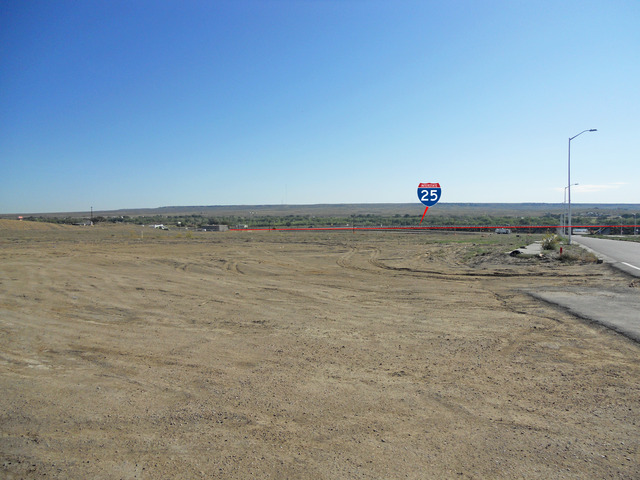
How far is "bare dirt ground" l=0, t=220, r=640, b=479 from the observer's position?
451 centimetres

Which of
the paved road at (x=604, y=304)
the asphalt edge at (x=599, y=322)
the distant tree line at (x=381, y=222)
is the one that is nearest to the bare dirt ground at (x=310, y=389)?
the asphalt edge at (x=599, y=322)

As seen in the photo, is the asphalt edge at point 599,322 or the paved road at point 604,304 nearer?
the asphalt edge at point 599,322

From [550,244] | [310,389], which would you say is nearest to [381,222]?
[550,244]

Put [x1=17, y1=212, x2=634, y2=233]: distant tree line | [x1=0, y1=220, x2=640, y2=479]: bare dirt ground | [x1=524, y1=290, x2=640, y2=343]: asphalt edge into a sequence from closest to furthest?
[x1=0, y1=220, x2=640, y2=479]: bare dirt ground
[x1=524, y1=290, x2=640, y2=343]: asphalt edge
[x1=17, y1=212, x2=634, y2=233]: distant tree line

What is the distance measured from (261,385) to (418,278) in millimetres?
13386

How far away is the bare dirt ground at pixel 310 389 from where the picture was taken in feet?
14.8

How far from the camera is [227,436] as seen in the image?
497 cm

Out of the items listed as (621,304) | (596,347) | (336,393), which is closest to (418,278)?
(621,304)

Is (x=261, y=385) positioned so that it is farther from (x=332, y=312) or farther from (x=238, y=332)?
(x=332, y=312)

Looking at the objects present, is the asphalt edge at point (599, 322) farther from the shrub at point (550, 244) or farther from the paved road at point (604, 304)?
the shrub at point (550, 244)

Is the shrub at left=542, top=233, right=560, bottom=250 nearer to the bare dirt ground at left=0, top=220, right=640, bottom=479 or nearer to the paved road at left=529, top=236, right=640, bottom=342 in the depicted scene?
the paved road at left=529, top=236, right=640, bottom=342

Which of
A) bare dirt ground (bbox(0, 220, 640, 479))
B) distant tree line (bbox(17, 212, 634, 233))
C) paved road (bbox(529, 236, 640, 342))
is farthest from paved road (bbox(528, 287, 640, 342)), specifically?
distant tree line (bbox(17, 212, 634, 233))

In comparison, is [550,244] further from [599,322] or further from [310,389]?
[310,389]

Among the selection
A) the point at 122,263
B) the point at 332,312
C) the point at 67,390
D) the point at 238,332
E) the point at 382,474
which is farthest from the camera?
the point at 122,263
